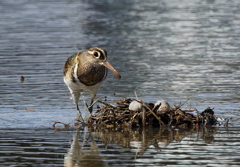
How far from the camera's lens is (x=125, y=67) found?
58.1 feet

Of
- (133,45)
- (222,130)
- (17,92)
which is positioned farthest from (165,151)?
(133,45)

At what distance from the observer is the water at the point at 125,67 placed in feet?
30.5

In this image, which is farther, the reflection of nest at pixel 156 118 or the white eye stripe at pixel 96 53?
the white eye stripe at pixel 96 53

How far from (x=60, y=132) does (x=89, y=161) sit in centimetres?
210

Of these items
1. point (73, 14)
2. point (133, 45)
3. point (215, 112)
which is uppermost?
point (73, 14)

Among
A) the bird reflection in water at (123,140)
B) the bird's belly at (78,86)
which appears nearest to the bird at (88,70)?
the bird's belly at (78,86)

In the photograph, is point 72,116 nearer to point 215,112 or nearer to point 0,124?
point 0,124

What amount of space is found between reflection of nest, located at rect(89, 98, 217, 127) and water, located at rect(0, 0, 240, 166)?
0.50 m

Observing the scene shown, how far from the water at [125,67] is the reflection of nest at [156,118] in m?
0.50

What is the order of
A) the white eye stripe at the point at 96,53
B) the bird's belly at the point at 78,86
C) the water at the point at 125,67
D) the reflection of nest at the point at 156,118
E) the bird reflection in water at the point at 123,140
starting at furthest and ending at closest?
the bird's belly at the point at 78,86, the white eye stripe at the point at 96,53, the reflection of nest at the point at 156,118, the water at the point at 125,67, the bird reflection in water at the point at 123,140

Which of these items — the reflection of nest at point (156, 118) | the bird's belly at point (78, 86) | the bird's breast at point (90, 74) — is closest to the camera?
the reflection of nest at point (156, 118)

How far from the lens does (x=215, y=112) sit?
1211cm

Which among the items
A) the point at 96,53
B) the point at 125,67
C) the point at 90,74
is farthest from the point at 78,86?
the point at 125,67

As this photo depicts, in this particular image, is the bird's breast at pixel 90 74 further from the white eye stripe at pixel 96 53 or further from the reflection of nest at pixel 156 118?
the reflection of nest at pixel 156 118
